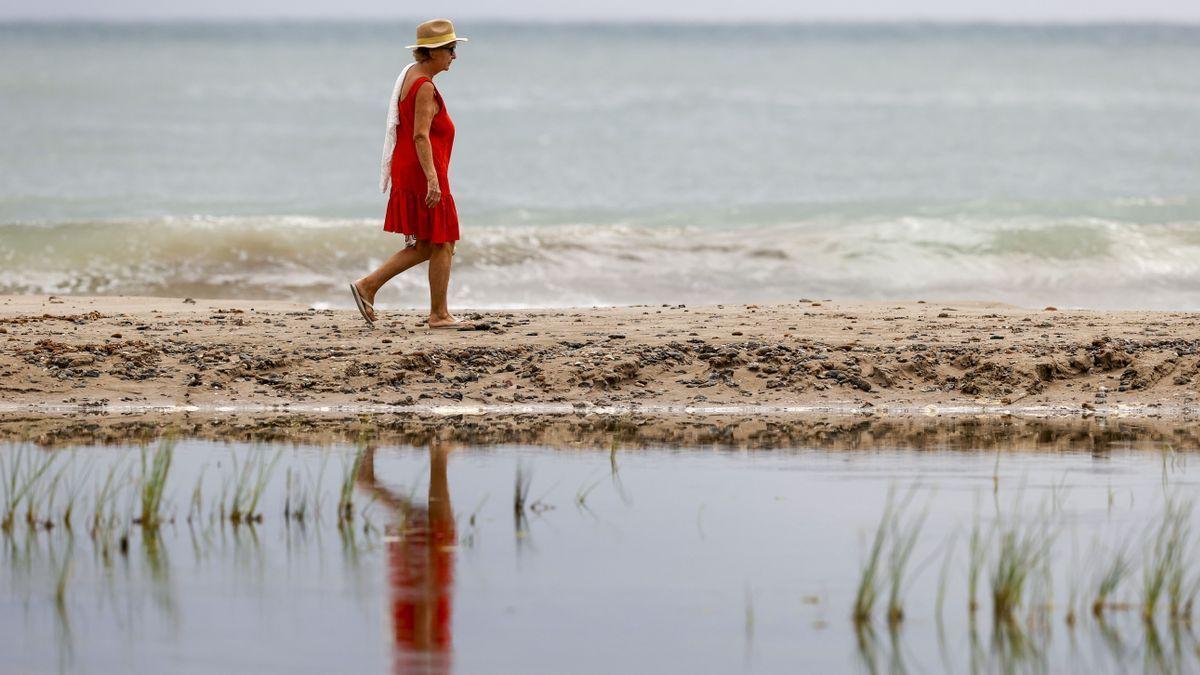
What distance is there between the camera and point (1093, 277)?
54.2 ft

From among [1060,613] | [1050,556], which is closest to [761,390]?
[1050,556]

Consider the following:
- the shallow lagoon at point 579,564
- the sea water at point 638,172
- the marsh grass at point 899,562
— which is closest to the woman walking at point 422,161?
the shallow lagoon at point 579,564

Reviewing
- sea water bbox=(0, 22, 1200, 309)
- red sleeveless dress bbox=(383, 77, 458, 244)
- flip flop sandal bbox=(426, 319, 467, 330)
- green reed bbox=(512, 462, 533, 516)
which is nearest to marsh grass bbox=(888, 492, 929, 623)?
green reed bbox=(512, 462, 533, 516)

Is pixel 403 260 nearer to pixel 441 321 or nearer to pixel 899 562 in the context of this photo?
pixel 441 321

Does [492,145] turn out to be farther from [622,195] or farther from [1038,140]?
[1038,140]

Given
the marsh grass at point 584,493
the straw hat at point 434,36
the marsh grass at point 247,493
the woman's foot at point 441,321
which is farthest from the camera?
the woman's foot at point 441,321

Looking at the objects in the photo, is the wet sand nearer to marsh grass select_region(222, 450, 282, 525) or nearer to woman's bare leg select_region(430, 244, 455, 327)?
woman's bare leg select_region(430, 244, 455, 327)

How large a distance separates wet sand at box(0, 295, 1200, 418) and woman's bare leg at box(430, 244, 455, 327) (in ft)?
0.51

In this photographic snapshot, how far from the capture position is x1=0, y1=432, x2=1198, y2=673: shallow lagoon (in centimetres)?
416

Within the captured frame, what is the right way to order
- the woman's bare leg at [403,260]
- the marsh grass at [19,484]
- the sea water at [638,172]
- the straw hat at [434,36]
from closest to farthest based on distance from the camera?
the marsh grass at [19,484] → the straw hat at [434,36] → the woman's bare leg at [403,260] → the sea water at [638,172]

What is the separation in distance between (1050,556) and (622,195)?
22.2 meters

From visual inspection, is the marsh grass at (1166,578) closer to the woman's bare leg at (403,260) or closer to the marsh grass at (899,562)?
the marsh grass at (899,562)

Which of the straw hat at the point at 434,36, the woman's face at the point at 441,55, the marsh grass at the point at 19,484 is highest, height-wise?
the straw hat at the point at 434,36

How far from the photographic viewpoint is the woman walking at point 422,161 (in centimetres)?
880
